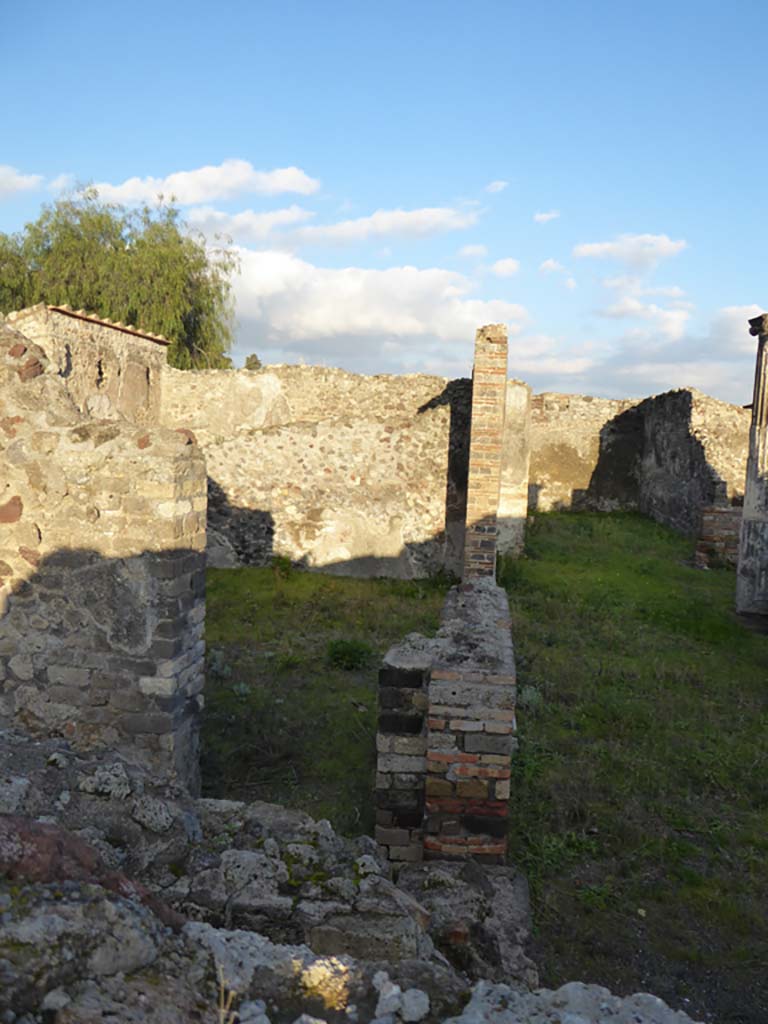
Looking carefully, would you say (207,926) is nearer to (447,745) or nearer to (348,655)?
(447,745)

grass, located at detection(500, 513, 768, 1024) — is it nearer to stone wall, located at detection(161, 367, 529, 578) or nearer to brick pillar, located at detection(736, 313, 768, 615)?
brick pillar, located at detection(736, 313, 768, 615)

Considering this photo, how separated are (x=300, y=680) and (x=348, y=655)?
600 mm

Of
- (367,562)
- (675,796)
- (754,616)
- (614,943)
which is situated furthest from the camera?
(367,562)

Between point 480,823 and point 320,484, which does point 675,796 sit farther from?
point 320,484

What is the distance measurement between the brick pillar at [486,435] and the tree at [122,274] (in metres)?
16.6

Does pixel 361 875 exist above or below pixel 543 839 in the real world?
above

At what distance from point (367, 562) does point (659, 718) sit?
5.62 meters

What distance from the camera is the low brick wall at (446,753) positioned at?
3.85 metres

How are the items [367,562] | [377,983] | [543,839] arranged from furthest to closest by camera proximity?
[367,562]
[543,839]
[377,983]

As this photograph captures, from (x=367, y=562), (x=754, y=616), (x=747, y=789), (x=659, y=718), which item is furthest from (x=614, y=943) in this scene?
(x=367, y=562)

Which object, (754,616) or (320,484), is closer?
(754,616)

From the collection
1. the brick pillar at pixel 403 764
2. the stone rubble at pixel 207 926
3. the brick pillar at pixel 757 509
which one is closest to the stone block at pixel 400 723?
the brick pillar at pixel 403 764

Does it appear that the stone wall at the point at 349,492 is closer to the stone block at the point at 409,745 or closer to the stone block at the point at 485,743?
the stone block at the point at 409,745

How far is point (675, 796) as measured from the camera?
4.84 metres
